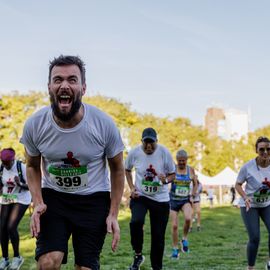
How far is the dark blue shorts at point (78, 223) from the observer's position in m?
4.67

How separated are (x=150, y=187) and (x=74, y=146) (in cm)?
428

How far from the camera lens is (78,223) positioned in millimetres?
4754

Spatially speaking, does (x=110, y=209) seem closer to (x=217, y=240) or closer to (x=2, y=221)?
(x=2, y=221)

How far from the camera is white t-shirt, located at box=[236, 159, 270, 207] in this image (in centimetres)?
862

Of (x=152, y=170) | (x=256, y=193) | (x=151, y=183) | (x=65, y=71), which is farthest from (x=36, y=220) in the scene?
(x=256, y=193)

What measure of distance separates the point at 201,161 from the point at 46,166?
2255 inches

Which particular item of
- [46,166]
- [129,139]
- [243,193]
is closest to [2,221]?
[243,193]

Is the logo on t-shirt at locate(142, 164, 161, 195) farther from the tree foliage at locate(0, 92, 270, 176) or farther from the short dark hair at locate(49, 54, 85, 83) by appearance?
the tree foliage at locate(0, 92, 270, 176)

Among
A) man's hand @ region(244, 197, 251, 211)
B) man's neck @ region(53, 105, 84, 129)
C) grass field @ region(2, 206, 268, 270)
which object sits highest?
man's neck @ region(53, 105, 84, 129)

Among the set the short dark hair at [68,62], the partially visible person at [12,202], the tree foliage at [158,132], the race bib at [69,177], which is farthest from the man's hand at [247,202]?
the tree foliage at [158,132]

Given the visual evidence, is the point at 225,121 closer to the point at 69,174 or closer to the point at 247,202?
the point at 247,202

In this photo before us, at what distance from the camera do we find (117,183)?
484cm

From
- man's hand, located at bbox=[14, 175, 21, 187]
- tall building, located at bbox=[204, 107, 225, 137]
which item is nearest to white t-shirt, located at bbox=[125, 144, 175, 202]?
man's hand, located at bbox=[14, 175, 21, 187]

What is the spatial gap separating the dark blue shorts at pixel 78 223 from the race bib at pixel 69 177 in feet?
0.23
